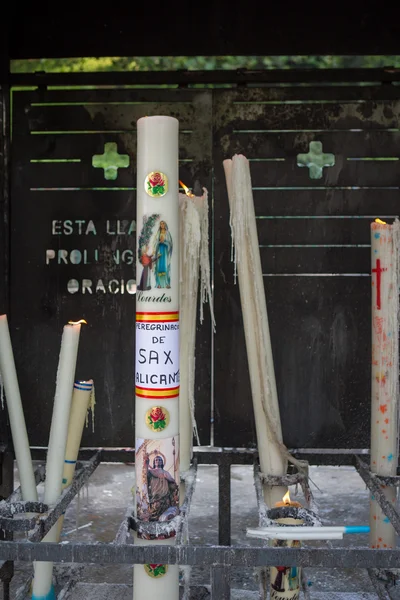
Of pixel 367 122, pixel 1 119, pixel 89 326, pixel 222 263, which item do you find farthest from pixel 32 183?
pixel 367 122

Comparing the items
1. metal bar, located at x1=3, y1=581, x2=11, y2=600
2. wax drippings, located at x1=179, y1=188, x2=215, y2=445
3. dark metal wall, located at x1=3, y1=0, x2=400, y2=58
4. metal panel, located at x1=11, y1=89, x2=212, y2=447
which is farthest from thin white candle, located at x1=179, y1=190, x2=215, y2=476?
dark metal wall, located at x1=3, y1=0, x2=400, y2=58

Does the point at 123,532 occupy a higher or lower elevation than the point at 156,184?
lower

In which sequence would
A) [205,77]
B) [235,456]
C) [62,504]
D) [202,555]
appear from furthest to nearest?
[205,77]
[235,456]
[62,504]
[202,555]

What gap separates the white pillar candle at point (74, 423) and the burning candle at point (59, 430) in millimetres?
136

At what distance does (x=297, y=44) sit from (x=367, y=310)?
107 centimetres

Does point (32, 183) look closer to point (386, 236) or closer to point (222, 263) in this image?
point (222, 263)

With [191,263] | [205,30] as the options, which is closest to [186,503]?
[191,263]

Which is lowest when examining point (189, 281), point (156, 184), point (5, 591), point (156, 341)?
point (5, 591)

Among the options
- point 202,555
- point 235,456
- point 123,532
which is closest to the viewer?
point 202,555

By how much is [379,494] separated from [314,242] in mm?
1232

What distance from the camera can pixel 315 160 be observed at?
9.08ft

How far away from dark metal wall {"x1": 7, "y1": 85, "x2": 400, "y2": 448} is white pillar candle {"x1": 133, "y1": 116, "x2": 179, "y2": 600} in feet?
3.97

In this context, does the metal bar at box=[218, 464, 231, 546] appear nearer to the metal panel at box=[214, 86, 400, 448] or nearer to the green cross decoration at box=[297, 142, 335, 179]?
the metal panel at box=[214, 86, 400, 448]

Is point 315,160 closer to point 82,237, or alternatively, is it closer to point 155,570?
point 82,237
